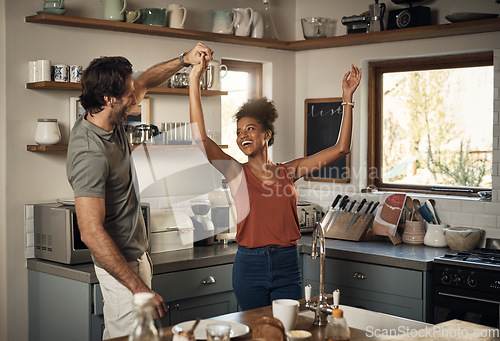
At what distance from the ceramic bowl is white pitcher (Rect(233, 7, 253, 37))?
189cm

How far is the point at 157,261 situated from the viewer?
350 centimetres

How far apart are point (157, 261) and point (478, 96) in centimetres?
234

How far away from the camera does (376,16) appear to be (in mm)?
Answer: 4305

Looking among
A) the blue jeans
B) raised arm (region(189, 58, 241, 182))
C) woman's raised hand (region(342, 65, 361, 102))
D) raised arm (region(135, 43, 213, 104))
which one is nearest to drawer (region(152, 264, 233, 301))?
the blue jeans

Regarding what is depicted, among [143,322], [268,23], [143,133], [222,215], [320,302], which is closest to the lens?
[143,322]

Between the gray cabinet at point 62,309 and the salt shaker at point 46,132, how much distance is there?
726mm

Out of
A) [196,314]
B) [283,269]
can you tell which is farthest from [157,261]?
[283,269]

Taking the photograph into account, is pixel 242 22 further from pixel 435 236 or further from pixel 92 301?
pixel 92 301

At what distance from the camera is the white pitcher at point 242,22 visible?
14.5ft

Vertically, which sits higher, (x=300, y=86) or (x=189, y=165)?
(x=300, y=86)

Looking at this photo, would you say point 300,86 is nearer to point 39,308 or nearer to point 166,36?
point 166,36

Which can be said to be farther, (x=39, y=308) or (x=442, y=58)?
(x=442, y=58)

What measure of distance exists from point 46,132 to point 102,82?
1307 millimetres

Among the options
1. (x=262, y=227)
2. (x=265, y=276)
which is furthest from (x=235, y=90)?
(x=265, y=276)
